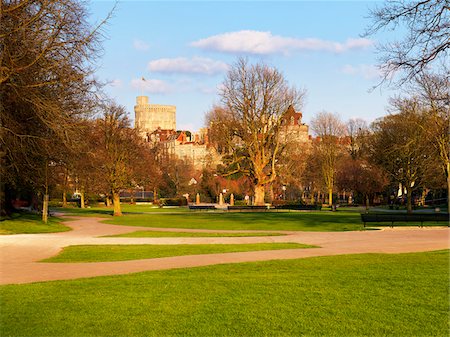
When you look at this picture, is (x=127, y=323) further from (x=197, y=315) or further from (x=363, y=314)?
(x=363, y=314)

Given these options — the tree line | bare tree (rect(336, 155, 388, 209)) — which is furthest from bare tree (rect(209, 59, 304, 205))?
bare tree (rect(336, 155, 388, 209))

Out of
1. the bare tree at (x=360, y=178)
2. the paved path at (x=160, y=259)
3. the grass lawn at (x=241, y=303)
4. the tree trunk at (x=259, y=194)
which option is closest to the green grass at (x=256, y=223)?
the paved path at (x=160, y=259)

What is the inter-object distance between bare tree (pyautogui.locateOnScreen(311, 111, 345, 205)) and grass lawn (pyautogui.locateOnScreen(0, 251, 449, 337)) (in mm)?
70428

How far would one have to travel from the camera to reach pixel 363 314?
847 centimetres

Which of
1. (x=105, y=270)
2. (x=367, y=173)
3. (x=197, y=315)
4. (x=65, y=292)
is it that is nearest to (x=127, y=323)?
(x=197, y=315)

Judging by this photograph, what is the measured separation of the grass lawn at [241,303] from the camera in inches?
305

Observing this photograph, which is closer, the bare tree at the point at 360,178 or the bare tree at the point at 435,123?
the bare tree at the point at 435,123

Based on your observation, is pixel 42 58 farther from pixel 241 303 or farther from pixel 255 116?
pixel 255 116

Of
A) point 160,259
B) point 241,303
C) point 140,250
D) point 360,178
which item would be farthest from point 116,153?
point 241,303

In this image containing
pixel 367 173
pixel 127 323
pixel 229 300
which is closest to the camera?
pixel 127 323

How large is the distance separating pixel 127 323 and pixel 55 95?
1554 cm

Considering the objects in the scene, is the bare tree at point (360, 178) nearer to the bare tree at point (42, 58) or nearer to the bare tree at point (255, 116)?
the bare tree at point (255, 116)

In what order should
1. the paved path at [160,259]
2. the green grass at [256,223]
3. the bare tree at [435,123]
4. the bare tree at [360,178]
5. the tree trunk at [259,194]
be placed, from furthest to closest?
the bare tree at [360,178] → the tree trunk at [259,194] → the bare tree at [435,123] → the green grass at [256,223] → the paved path at [160,259]

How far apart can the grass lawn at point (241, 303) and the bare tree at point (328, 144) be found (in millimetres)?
70428
